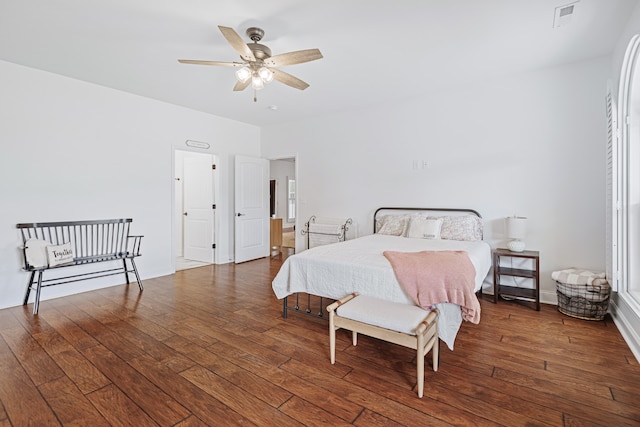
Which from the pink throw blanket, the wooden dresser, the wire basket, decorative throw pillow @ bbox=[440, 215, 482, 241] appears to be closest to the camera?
the pink throw blanket

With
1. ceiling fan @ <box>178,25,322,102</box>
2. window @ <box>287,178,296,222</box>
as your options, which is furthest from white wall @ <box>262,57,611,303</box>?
window @ <box>287,178,296,222</box>

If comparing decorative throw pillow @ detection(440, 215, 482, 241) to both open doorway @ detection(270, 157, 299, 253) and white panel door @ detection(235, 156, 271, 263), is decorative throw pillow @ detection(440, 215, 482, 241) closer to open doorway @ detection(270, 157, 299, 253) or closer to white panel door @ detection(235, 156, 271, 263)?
white panel door @ detection(235, 156, 271, 263)

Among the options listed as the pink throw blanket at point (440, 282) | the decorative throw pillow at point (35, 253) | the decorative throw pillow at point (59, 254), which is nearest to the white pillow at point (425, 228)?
the pink throw blanket at point (440, 282)

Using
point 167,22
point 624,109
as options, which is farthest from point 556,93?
point 167,22

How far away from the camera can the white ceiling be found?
7.95 feet

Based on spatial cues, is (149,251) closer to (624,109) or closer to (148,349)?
(148,349)

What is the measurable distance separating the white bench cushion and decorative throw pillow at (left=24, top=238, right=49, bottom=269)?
3.41 m

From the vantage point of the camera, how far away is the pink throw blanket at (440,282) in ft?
7.12

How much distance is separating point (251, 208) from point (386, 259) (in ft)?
13.2

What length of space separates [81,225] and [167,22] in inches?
112

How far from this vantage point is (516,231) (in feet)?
11.4

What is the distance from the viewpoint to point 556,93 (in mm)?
3496

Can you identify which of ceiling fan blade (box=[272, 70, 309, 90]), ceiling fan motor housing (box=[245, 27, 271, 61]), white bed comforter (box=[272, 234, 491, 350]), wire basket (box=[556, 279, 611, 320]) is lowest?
wire basket (box=[556, 279, 611, 320])

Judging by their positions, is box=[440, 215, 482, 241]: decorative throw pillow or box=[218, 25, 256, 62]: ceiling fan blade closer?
box=[218, 25, 256, 62]: ceiling fan blade
